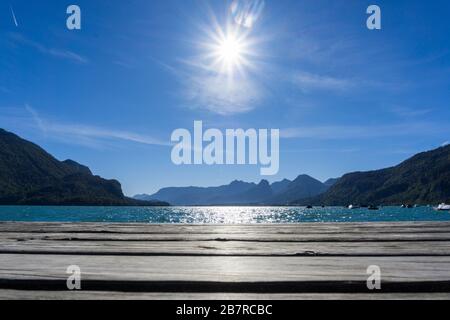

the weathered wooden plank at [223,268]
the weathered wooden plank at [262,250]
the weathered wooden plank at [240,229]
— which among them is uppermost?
the weathered wooden plank at [223,268]

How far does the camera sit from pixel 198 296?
2.00 m

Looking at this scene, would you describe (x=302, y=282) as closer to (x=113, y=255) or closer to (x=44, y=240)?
(x=113, y=255)

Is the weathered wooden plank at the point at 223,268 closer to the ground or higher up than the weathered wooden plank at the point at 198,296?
higher up

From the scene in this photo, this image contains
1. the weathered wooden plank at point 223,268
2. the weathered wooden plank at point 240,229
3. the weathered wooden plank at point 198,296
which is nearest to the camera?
the weathered wooden plank at point 198,296

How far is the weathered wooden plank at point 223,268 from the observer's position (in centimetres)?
221

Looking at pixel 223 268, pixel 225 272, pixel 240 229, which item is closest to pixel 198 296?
pixel 225 272

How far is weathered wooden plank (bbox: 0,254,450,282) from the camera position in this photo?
221 centimetres

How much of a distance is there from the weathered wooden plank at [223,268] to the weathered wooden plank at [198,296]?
0.41 ft

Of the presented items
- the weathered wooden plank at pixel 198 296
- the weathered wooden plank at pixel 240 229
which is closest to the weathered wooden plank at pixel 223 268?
the weathered wooden plank at pixel 198 296

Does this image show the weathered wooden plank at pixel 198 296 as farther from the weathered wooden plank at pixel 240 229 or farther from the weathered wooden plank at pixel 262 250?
the weathered wooden plank at pixel 240 229

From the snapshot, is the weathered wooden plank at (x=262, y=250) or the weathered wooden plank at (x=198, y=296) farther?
the weathered wooden plank at (x=262, y=250)

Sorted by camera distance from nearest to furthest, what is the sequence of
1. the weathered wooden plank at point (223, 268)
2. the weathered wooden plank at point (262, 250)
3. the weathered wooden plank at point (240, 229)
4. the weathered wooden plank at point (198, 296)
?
the weathered wooden plank at point (198, 296) → the weathered wooden plank at point (223, 268) → the weathered wooden plank at point (262, 250) → the weathered wooden plank at point (240, 229)

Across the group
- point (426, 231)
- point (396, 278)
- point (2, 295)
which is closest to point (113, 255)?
point (2, 295)
